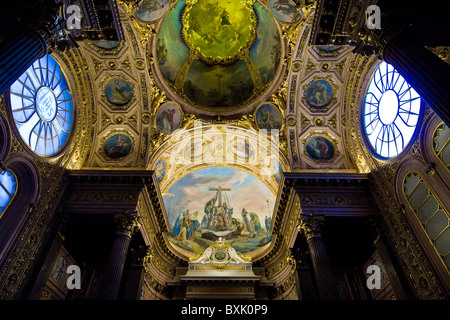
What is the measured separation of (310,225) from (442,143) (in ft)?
16.0

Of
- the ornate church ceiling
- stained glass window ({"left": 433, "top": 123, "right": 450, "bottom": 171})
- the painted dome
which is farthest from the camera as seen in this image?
the painted dome

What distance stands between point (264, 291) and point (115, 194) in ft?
31.8

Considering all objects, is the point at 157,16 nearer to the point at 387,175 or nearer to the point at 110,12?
the point at 110,12

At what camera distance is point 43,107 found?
10.1 meters

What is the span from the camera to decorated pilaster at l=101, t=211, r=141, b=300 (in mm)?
8992

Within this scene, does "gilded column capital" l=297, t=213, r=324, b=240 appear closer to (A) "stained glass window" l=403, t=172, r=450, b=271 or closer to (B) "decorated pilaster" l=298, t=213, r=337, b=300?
(B) "decorated pilaster" l=298, t=213, r=337, b=300

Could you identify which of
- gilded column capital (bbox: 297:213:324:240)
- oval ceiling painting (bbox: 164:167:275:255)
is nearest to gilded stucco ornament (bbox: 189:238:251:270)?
Answer: oval ceiling painting (bbox: 164:167:275:255)

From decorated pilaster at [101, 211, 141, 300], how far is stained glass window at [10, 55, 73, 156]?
146 inches

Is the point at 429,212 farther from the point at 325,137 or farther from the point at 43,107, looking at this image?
the point at 43,107

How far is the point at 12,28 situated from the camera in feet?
20.3

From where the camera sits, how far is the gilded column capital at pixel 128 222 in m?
10.6

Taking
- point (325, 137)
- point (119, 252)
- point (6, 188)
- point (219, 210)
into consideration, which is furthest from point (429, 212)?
point (6, 188)

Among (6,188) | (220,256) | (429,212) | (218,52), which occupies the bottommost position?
(429,212)

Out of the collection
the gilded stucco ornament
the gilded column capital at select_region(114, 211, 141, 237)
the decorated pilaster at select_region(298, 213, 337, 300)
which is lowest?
the decorated pilaster at select_region(298, 213, 337, 300)
